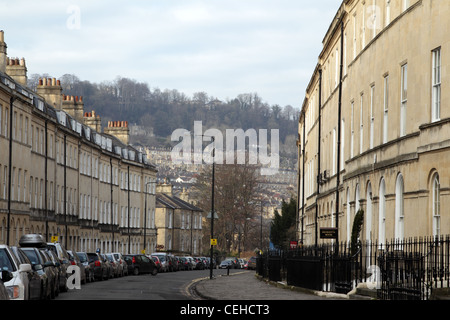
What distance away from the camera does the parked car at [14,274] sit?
1958cm

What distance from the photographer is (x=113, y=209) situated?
9719 centimetres

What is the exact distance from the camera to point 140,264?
60.8 metres

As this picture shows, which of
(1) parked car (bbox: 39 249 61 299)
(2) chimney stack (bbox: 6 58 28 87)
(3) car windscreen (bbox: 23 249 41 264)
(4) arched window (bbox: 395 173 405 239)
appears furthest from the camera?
(2) chimney stack (bbox: 6 58 28 87)

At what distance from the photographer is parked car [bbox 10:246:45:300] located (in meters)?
22.5

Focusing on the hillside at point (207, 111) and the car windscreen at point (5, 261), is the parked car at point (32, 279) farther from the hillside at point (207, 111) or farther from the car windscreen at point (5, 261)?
the hillside at point (207, 111)

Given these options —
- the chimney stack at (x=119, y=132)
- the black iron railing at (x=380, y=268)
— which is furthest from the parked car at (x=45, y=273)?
the chimney stack at (x=119, y=132)

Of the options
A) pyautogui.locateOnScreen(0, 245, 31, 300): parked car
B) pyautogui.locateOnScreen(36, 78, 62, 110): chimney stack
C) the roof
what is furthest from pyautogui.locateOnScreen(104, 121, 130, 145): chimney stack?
pyautogui.locateOnScreen(0, 245, 31, 300): parked car

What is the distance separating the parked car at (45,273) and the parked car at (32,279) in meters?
0.64

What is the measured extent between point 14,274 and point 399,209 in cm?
1476

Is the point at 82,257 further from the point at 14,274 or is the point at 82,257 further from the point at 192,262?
the point at 192,262

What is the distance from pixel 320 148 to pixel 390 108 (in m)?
24.4

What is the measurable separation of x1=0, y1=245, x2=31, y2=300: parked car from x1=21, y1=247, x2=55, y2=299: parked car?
357 cm

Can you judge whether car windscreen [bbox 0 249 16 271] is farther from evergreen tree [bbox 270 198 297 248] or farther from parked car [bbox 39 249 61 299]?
evergreen tree [bbox 270 198 297 248]

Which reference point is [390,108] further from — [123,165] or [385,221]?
[123,165]
